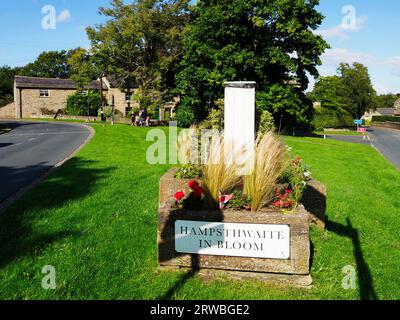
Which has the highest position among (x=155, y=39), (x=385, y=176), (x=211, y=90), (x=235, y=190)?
(x=155, y=39)

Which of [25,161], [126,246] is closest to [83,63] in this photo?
[25,161]

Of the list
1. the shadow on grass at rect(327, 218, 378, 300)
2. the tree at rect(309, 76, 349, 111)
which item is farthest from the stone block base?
Answer: the tree at rect(309, 76, 349, 111)

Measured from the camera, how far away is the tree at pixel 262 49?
104 feet

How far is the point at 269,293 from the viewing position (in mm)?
4301

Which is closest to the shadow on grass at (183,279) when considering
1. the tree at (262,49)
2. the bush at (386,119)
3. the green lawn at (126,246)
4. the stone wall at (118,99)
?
the green lawn at (126,246)

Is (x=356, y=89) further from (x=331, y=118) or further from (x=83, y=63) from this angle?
(x=83, y=63)

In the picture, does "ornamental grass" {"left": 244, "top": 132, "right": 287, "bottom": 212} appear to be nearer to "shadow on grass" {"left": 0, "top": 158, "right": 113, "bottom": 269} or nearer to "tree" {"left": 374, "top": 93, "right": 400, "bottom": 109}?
"shadow on grass" {"left": 0, "top": 158, "right": 113, "bottom": 269}

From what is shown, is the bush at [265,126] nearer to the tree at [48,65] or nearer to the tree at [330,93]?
the tree at [330,93]

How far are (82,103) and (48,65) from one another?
43784 millimetres

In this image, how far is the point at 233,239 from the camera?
4617 mm
